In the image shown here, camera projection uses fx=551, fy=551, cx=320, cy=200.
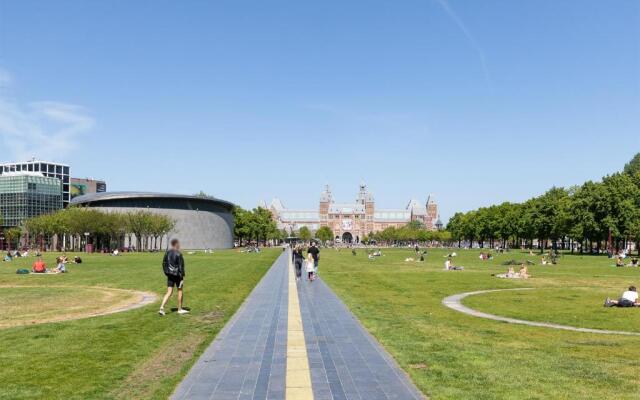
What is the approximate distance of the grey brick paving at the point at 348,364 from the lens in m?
9.21

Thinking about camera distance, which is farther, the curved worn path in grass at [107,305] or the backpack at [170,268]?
the backpack at [170,268]

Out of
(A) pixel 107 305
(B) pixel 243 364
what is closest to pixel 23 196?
(A) pixel 107 305

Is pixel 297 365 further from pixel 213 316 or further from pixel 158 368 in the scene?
pixel 213 316

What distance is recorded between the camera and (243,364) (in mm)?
11266

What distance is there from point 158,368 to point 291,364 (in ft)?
8.66

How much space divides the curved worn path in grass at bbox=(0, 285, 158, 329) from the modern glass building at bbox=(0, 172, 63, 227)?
161381mm

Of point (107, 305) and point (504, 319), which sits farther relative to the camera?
point (107, 305)

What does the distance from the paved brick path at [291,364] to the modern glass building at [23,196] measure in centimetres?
17757

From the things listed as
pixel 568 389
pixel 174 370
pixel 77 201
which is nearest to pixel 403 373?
pixel 568 389

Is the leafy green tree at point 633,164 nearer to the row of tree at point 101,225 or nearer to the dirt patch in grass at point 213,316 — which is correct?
the row of tree at point 101,225

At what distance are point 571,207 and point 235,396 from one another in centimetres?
10175

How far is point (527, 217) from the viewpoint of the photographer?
119375mm

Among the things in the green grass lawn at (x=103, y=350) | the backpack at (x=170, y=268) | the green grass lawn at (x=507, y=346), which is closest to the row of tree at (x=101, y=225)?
the green grass lawn at (x=103, y=350)

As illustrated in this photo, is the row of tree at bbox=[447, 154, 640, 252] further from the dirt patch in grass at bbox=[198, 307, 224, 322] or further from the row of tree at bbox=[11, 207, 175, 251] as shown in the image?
the dirt patch in grass at bbox=[198, 307, 224, 322]
